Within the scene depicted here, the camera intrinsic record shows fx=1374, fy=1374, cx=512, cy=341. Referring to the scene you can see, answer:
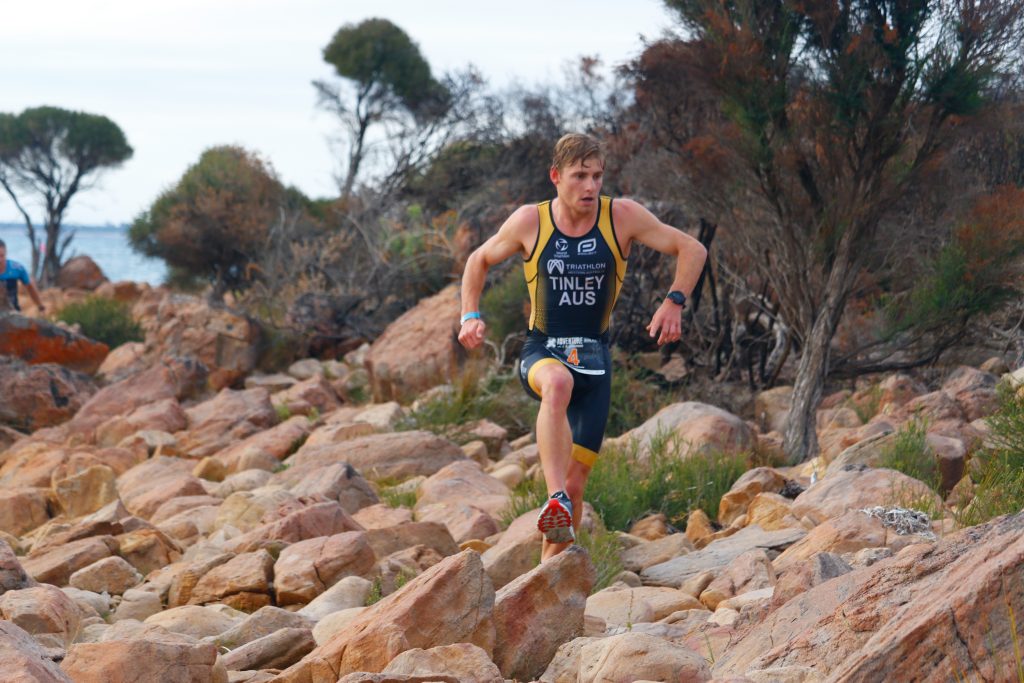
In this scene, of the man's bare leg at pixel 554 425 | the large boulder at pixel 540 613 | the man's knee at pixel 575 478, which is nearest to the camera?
the large boulder at pixel 540 613

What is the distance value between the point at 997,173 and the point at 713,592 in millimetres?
6884

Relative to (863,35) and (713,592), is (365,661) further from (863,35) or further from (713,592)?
(863,35)

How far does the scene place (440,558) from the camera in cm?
735

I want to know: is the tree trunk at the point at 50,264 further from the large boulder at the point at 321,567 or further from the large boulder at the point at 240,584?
the large boulder at the point at 321,567

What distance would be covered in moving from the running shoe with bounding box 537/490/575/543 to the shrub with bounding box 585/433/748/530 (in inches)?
97.4

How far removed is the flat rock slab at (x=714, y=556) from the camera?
673cm

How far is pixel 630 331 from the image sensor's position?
13.9 m

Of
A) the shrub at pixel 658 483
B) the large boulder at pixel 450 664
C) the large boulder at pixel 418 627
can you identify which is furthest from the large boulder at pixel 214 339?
the large boulder at pixel 450 664

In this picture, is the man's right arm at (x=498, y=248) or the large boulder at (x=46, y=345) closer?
the man's right arm at (x=498, y=248)

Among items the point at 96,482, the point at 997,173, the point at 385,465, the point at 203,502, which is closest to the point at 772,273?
the point at 997,173

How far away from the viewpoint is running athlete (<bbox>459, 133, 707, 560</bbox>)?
584 cm

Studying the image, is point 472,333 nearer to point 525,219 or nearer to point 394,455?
point 525,219

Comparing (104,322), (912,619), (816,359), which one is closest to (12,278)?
(104,322)

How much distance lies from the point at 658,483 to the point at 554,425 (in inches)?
122
